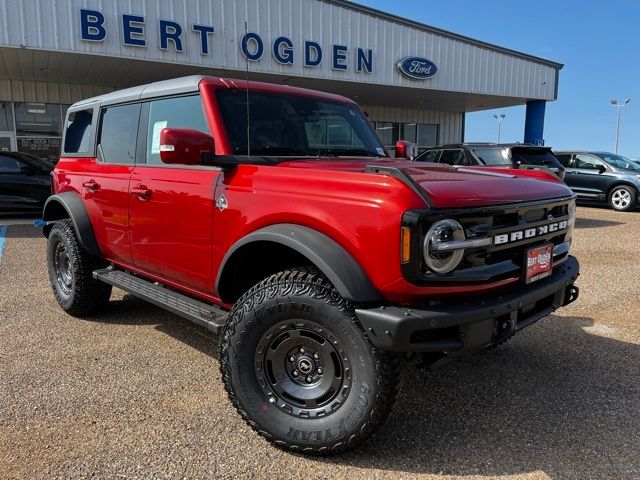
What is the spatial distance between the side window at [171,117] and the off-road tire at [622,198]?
44.2 feet

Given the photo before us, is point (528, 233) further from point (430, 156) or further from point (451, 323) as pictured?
point (430, 156)

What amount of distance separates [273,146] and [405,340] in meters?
1.67

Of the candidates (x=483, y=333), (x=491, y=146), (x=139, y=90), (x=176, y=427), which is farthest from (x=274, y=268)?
(x=491, y=146)

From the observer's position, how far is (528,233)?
2607 mm

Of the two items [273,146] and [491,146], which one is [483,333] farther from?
[491,146]

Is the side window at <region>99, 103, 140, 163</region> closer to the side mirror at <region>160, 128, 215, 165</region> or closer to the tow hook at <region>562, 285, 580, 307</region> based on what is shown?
the side mirror at <region>160, 128, 215, 165</region>

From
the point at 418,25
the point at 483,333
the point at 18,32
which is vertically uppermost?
the point at 418,25

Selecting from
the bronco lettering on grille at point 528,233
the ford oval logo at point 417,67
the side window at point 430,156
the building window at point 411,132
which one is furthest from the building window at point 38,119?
the bronco lettering on grille at point 528,233

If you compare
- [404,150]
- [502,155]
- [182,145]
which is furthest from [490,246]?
[502,155]

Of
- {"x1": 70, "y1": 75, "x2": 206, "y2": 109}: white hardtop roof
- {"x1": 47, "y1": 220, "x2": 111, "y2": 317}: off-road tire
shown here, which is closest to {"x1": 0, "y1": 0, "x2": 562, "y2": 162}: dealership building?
{"x1": 70, "y1": 75, "x2": 206, "y2": 109}: white hardtop roof

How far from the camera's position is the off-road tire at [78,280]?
438 cm

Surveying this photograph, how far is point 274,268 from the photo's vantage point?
3.03 m

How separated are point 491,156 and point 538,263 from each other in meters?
7.93

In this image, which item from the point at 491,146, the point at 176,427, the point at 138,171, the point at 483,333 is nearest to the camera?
the point at 483,333
